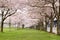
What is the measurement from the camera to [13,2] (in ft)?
115

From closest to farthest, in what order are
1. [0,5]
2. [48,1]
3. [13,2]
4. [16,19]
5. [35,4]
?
[48,1], [35,4], [0,5], [13,2], [16,19]

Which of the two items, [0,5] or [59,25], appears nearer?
[59,25]

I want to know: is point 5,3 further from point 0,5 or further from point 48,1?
point 48,1

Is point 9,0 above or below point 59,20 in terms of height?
above

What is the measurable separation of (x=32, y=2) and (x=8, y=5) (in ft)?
21.7

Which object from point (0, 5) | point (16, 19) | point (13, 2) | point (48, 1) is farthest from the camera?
point (16, 19)

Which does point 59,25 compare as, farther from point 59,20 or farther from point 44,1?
point 44,1

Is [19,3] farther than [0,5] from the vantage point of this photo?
Yes

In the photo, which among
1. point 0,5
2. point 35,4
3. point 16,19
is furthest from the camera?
point 16,19

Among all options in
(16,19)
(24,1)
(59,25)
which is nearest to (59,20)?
(59,25)

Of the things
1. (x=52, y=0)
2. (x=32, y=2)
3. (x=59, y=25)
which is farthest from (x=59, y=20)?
(x=32, y=2)

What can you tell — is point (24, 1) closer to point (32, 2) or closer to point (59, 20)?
point (32, 2)

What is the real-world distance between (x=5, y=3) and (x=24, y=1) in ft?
10.7

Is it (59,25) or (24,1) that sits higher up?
(24,1)
